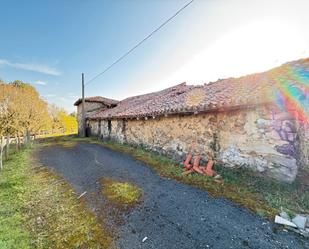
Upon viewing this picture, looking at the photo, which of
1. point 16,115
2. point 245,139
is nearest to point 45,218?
point 245,139

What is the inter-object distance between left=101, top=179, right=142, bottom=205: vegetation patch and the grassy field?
0.74 m

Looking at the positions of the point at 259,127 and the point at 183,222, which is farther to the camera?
the point at 259,127

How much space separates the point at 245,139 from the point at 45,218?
5637mm

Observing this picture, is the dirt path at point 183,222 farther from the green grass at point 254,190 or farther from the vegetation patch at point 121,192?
the green grass at point 254,190

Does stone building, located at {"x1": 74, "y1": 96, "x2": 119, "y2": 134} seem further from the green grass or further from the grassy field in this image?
the green grass

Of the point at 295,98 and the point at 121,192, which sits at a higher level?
the point at 295,98

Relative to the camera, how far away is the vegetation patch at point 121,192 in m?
4.74

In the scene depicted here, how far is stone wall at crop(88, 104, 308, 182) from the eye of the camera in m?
5.01

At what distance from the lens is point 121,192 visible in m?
5.21

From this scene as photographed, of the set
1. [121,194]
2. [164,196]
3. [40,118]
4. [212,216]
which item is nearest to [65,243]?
[121,194]

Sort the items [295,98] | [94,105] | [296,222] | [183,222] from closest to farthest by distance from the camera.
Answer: [296,222], [183,222], [295,98], [94,105]

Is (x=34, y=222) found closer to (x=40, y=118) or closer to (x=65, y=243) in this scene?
(x=65, y=243)

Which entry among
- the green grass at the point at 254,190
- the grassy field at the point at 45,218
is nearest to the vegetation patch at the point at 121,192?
the grassy field at the point at 45,218

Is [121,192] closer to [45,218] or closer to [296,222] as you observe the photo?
[45,218]
